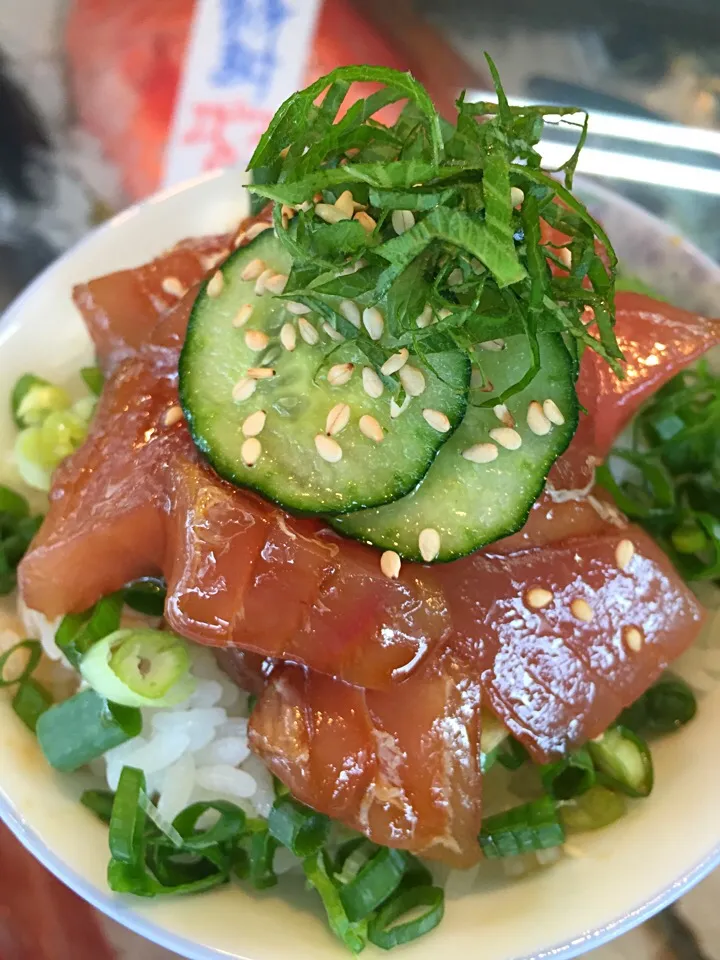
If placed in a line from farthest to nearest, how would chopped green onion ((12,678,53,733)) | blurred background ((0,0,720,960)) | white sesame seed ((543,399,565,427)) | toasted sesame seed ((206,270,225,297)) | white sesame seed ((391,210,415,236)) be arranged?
blurred background ((0,0,720,960)), chopped green onion ((12,678,53,733)), toasted sesame seed ((206,270,225,297)), white sesame seed ((543,399,565,427)), white sesame seed ((391,210,415,236))

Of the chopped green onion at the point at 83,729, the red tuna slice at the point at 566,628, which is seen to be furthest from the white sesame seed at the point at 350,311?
the chopped green onion at the point at 83,729

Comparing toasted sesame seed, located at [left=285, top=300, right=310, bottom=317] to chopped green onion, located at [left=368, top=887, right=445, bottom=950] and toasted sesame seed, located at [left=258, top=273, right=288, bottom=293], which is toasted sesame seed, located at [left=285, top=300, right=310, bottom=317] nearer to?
toasted sesame seed, located at [left=258, top=273, right=288, bottom=293]

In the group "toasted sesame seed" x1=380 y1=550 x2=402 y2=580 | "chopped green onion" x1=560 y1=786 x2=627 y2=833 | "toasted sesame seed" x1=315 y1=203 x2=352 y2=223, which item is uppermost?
"toasted sesame seed" x1=315 y1=203 x2=352 y2=223

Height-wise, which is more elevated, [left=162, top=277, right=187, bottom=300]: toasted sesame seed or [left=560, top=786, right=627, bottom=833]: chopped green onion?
[left=162, top=277, right=187, bottom=300]: toasted sesame seed

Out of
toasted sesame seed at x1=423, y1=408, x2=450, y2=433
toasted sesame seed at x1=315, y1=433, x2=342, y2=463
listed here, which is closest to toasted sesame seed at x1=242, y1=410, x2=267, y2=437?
toasted sesame seed at x1=315, y1=433, x2=342, y2=463

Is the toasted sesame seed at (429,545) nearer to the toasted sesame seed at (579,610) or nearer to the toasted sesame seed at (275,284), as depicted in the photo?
the toasted sesame seed at (579,610)

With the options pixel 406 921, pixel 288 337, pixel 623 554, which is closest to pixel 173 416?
pixel 288 337

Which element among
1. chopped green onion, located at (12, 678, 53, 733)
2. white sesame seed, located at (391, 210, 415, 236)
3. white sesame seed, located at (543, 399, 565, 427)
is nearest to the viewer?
white sesame seed, located at (391, 210, 415, 236)
